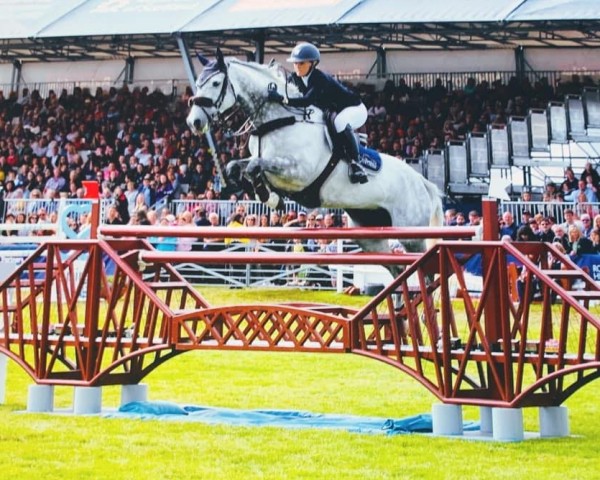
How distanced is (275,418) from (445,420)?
1256mm

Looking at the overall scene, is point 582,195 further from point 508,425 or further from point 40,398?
point 40,398

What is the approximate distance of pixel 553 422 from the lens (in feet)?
21.0

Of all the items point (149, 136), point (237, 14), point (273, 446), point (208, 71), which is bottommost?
point (273, 446)

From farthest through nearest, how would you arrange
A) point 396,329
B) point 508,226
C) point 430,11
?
point 430,11 < point 508,226 < point 396,329

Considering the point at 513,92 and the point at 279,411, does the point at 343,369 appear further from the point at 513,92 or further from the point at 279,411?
the point at 513,92

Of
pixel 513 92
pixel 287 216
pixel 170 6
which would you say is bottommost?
pixel 287 216

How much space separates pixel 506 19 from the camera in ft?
61.7

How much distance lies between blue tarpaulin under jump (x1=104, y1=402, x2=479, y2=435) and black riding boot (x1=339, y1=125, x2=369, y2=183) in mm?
2301

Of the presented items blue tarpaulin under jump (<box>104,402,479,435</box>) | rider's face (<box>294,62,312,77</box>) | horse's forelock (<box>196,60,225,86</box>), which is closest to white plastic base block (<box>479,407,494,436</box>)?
blue tarpaulin under jump (<box>104,402,479,435</box>)

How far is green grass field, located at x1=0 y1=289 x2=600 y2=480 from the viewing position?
5184mm

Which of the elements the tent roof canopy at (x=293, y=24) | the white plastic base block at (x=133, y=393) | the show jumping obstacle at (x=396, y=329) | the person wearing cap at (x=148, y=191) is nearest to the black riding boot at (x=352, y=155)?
the show jumping obstacle at (x=396, y=329)

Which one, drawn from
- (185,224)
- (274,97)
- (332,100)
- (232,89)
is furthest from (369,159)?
(185,224)

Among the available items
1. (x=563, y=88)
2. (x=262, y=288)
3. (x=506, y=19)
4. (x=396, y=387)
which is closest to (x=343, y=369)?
(x=396, y=387)

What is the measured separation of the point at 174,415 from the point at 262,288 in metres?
10.0
